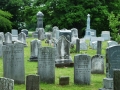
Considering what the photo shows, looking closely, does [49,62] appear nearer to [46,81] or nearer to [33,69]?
[46,81]

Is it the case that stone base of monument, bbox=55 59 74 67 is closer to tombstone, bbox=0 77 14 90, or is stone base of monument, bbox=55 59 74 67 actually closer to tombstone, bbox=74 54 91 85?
tombstone, bbox=74 54 91 85

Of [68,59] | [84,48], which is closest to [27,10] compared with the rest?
[84,48]

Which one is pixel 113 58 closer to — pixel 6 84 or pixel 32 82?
pixel 32 82

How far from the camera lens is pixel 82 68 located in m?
12.0

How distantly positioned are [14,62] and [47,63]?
4.01ft

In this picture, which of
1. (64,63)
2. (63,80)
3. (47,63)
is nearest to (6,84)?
(63,80)

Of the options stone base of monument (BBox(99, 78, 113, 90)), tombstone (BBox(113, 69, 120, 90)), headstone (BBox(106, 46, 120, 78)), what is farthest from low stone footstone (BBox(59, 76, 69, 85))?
tombstone (BBox(113, 69, 120, 90))

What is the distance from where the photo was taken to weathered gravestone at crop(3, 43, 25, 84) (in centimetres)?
1175

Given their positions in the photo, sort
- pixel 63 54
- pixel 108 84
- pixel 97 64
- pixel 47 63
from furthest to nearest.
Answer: pixel 63 54
pixel 97 64
pixel 47 63
pixel 108 84

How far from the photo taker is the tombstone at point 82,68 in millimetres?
11906

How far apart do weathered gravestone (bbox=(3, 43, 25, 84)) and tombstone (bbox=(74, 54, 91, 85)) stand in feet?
6.28

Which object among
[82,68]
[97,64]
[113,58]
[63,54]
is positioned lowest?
[82,68]

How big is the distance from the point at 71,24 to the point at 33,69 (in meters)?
26.6

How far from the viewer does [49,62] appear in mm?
12188
